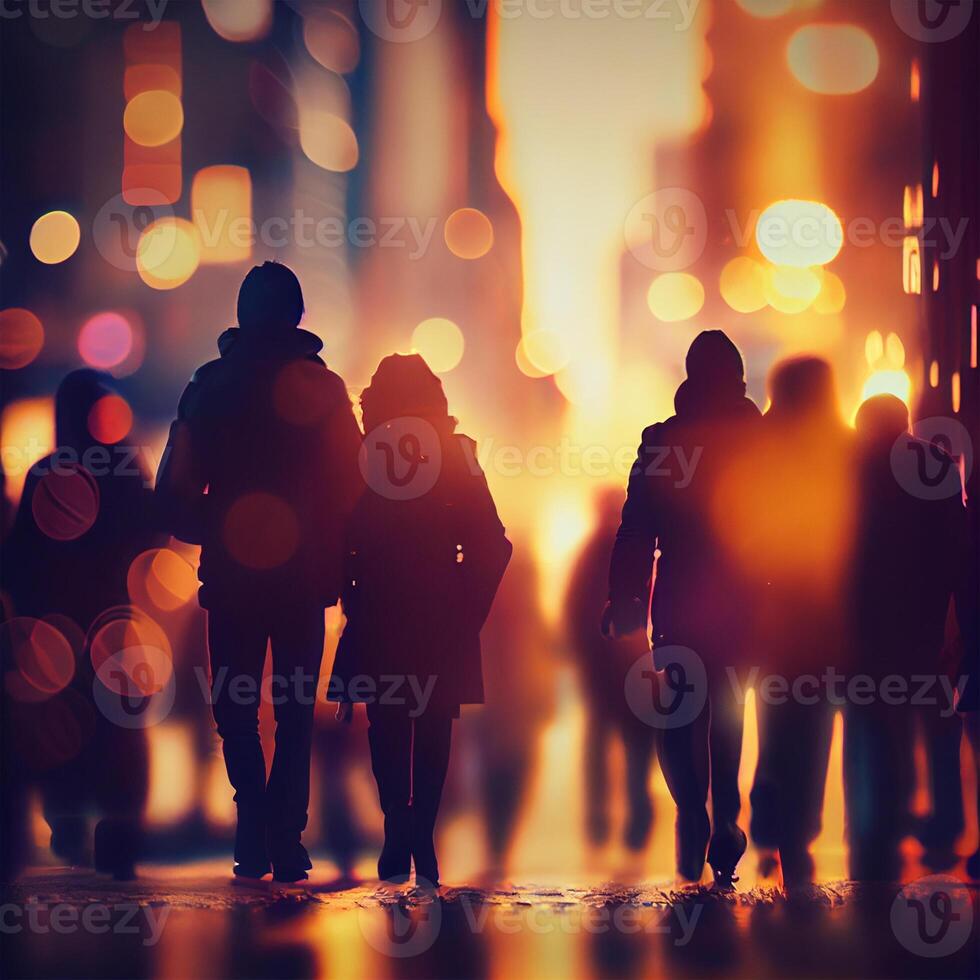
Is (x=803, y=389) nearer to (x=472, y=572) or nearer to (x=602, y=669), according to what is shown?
(x=472, y=572)

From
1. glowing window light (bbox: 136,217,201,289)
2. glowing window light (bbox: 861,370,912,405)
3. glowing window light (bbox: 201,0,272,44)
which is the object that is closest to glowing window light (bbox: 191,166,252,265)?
glowing window light (bbox: 136,217,201,289)

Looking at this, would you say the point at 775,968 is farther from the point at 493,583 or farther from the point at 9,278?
the point at 9,278

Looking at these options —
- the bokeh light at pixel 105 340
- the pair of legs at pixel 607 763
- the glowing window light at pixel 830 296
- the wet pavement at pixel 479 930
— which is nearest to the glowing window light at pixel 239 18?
the bokeh light at pixel 105 340

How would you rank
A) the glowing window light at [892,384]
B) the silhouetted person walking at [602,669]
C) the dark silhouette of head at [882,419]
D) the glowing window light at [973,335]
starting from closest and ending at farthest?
the dark silhouette of head at [882,419] → the glowing window light at [973,335] → the glowing window light at [892,384] → the silhouetted person walking at [602,669]

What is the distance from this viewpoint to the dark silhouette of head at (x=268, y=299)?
12.0ft

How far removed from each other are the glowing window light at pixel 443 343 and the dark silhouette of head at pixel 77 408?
1.50 meters

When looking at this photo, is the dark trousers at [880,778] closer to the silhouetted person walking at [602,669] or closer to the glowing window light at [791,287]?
the silhouetted person walking at [602,669]

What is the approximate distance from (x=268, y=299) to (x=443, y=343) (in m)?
1.51

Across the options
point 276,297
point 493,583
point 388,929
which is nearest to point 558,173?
point 276,297

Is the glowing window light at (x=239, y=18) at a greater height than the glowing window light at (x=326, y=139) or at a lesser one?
greater

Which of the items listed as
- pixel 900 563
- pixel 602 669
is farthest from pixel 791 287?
pixel 602 669

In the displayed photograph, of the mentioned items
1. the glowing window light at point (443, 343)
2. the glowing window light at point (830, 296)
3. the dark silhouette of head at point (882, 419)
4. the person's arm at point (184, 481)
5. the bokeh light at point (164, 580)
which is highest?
the glowing window light at point (830, 296)

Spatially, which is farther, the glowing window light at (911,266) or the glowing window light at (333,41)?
the glowing window light at (333,41)

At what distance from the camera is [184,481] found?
3645 mm
